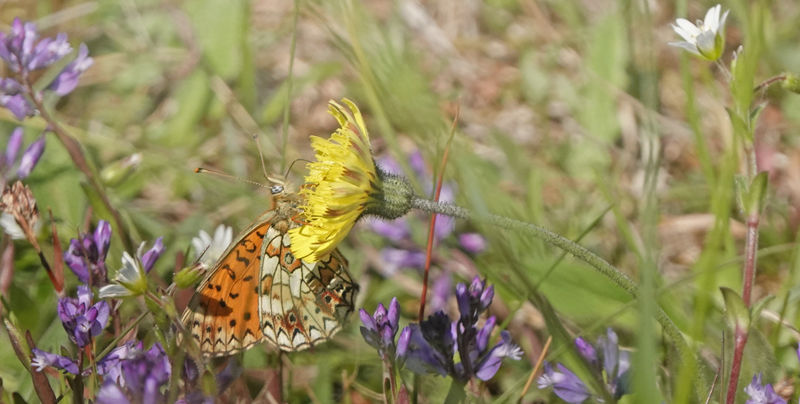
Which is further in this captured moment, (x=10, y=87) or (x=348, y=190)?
(x=10, y=87)

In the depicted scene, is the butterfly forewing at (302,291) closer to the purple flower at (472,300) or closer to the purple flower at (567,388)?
the purple flower at (472,300)

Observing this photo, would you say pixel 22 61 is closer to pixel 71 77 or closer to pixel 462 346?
pixel 71 77

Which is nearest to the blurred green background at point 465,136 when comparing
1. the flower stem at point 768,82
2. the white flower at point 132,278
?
the flower stem at point 768,82

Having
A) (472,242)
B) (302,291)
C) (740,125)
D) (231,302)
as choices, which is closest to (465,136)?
(472,242)

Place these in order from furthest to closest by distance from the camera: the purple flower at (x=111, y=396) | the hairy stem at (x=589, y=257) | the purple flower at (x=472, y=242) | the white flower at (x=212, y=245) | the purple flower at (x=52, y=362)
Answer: the purple flower at (x=472, y=242) < the white flower at (x=212, y=245) < the purple flower at (x=52, y=362) < the hairy stem at (x=589, y=257) < the purple flower at (x=111, y=396)

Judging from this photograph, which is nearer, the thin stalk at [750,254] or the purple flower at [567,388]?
the thin stalk at [750,254]

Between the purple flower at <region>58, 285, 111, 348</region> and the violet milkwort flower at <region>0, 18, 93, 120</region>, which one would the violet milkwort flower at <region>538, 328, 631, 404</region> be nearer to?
the purple flower at <region>58, 285, 111, 348</region>

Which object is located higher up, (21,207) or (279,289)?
(21,207)
